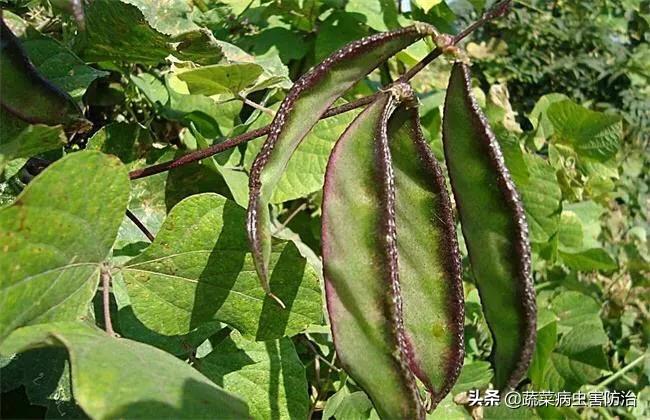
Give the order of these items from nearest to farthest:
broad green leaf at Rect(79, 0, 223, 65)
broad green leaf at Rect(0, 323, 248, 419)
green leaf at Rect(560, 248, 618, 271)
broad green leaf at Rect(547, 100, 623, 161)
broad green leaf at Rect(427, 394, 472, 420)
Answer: broad green leaf at Rect(0, 323, 248, 419) < broad green leaf at Rect(79, 0, 223, 65) < broad green leaf at Rect(427, 394, 472, 420) < broad green leaf at Rect(547, 100, 623, 161) < green leaf at Rect(560, 248, 618, 271)

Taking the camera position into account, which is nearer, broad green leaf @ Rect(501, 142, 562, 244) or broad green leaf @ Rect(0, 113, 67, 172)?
broad green leaf @ Rect(0, 113, 67, 172)

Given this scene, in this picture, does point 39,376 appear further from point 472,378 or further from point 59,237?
point 472,378

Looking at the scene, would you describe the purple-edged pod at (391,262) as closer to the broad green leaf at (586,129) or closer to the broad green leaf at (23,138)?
the broad green leaf at (23,138)

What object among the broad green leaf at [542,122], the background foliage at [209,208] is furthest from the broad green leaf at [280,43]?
the broad green leaf at [542,122]

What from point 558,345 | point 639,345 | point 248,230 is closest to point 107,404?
point 248,230

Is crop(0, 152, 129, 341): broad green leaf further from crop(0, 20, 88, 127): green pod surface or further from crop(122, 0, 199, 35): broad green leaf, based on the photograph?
crop(122, 0, 199, 35): broad green leaf

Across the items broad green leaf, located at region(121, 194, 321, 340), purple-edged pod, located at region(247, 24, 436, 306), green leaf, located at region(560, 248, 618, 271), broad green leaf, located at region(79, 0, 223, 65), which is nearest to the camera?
purple-edged pod, located at region(247, 24, 436, 306)

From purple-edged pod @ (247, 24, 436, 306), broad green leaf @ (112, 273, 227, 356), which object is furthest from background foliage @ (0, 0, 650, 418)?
purple-edged pod @ (247, 24, 436, 306)

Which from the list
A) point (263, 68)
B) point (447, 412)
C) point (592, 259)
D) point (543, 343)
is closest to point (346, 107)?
point (263, 68)
